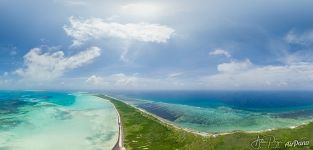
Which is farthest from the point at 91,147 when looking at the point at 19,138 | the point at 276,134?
the point at 276,134

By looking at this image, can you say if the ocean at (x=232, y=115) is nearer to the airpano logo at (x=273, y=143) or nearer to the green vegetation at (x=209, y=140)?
the green vegetation at (x=209, y=140)

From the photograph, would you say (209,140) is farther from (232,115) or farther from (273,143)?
(232,115)

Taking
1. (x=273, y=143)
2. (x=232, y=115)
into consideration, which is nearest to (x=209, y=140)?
(x=273, y=143)

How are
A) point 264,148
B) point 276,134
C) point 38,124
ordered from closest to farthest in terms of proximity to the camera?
point 264,148
point 276,134
point 38,124

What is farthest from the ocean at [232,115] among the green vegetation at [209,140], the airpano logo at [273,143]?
the airpano logo at [273,143]

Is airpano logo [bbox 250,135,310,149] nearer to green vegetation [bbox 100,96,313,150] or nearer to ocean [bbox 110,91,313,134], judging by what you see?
green vegetation [bbox 100,96,313,150]

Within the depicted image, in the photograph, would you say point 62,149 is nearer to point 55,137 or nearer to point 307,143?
point 55,137

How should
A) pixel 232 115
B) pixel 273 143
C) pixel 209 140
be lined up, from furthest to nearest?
pixel 232 115, pixel 209 140, pixel 273 143

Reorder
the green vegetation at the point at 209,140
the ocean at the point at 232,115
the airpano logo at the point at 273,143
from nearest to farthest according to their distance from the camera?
the airpano logo at the point at 273,143
the green vegetation at the point at 209,140
the ocean at the point at 232,115

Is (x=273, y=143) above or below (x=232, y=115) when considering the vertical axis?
below
